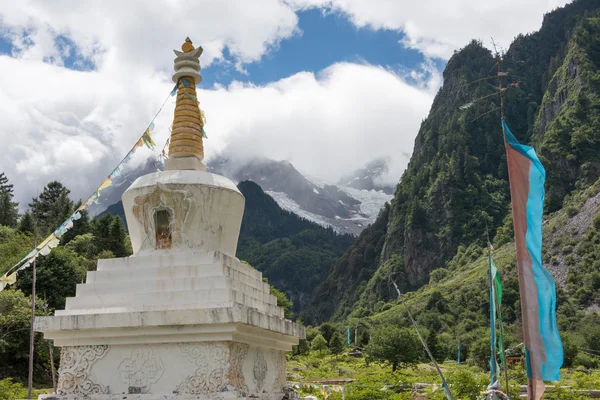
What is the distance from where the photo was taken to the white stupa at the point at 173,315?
31.0 ft

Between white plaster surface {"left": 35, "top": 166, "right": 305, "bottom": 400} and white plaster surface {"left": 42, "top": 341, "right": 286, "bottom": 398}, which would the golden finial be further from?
white plaster surface {"left": 42, "top": 341, "right": 286, "bottom": 398}

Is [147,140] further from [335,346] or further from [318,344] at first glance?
[335,346]

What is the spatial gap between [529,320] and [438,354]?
66.1 meters

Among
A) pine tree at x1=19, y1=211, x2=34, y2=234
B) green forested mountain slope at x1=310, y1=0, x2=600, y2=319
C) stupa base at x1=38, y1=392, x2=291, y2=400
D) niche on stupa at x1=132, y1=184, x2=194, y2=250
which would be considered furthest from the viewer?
green forested mountain slope at x1=310, y1=0, x2=600, y2=319

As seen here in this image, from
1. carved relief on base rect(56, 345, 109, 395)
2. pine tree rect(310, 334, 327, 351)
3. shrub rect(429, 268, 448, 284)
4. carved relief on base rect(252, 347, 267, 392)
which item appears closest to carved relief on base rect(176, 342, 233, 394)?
carved relief on base rect(252, 347, 267, 392)

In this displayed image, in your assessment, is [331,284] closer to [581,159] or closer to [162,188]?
[581,159]

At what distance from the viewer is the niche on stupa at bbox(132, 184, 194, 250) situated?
432 inches

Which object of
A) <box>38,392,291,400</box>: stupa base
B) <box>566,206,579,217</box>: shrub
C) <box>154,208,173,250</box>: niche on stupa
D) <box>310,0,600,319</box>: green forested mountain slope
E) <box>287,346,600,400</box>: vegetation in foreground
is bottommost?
<box>287,346,600,400</box>: vegetation in foreground

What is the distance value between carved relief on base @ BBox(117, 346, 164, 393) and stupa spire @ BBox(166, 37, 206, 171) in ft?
11.9

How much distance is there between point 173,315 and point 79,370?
1.90 m

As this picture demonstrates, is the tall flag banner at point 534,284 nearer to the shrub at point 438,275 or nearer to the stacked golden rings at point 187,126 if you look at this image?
the stacked golden rings at point 187,126

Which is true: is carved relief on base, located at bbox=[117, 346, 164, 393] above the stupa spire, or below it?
below

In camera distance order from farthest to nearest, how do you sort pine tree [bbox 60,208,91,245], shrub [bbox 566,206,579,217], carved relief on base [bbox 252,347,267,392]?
shrub [bbox 566,206,579,217] → pine tree [bbox 60,208,91,245] → carved relief on base [bbox 252,347,267,392]

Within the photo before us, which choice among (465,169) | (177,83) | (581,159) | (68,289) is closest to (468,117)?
(465,169)
